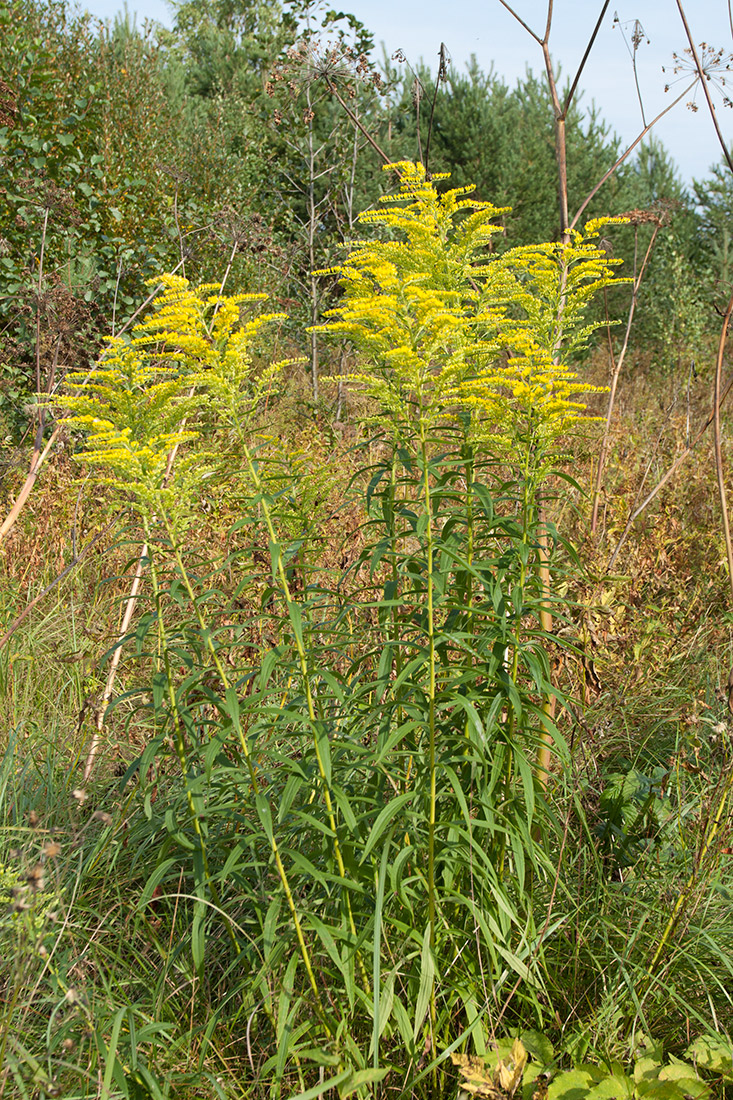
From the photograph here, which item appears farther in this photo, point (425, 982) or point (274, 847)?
point (425, 982)

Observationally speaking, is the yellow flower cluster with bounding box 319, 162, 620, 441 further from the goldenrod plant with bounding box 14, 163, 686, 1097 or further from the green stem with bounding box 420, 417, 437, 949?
the green stem with bounding box 420, 417, 437, 949

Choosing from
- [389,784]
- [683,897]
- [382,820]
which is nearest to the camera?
[382,820]

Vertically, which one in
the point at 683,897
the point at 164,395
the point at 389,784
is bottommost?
the point at 683,897

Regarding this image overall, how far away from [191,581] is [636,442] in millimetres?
5614

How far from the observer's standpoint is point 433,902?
7.12ft

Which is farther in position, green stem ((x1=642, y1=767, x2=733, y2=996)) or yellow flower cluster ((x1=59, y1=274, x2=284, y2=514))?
green stem ((x1=642, y1=767, x2=733, y2=996))

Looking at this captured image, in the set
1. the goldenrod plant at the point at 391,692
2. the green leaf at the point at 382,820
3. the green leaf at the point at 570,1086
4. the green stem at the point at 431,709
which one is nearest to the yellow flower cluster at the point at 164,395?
the goldenrod plant at the point at 391,692

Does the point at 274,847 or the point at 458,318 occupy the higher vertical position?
the point at 458,318

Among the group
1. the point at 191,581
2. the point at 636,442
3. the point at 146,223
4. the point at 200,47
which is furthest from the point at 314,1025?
the point at 200,47

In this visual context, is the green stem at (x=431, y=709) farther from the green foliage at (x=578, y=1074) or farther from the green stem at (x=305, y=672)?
the green foliage at (x=578, y=1074)

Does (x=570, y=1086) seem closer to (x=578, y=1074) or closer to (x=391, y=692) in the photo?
(x=578, y=1074)

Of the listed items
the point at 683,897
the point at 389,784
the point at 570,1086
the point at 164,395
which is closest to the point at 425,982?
the point at 570,1086

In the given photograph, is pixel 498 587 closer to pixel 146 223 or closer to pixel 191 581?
pixel 191 581

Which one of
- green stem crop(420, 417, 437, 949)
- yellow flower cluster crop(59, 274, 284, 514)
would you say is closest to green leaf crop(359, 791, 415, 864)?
green stem crop(420, 417, 437, 949)
